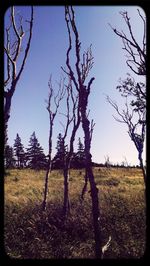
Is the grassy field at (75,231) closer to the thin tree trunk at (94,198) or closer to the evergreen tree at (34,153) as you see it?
the thin tree trunk at (94,198)

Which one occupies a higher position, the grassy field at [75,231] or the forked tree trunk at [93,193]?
the forked tree trunk at [93,193]

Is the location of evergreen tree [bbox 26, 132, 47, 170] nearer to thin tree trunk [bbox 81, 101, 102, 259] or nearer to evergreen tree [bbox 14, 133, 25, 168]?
evergreen tree [bbox 14, 133, 25, 168]

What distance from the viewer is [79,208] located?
12.8 meters

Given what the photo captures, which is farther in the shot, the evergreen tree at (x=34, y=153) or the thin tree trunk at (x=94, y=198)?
the evergreen tree at (x=34, y=153)

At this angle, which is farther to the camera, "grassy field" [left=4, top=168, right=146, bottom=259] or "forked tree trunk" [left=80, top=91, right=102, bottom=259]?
"grassy field" [left=4, top=168, right=146, bottom=259]

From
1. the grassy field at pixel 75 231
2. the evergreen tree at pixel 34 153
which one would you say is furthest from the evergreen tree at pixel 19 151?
the grassy field at pixel 75 231

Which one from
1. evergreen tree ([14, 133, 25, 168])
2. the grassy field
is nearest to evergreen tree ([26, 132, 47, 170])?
evergreen tree ([14, 133, 25, 168])

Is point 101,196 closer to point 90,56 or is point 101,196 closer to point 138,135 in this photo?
point 138,135

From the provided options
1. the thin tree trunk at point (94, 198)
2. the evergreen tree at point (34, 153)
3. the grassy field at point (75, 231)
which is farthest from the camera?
the evergreen tree at point (34, 153)

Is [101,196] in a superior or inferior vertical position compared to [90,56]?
inferior

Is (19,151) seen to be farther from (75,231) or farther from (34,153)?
(75,231)

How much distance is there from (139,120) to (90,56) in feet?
14.0

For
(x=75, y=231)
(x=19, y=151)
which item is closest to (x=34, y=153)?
(x=19, y=151)
